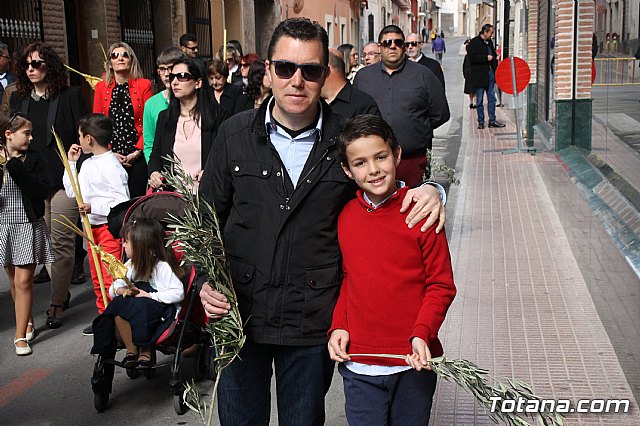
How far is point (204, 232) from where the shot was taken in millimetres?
3357

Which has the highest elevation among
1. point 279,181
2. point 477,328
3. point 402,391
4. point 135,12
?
point 135,12

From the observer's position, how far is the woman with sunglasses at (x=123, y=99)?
7.93 m

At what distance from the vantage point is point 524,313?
264 inches

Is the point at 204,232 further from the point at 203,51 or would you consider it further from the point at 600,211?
the point at 203,51

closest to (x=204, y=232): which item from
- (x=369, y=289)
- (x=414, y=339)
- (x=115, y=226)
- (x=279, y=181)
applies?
(x=279, y=181)

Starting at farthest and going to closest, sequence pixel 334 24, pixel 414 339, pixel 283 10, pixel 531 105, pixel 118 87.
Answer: pixel 334 24, pixel 283 10, pixel 531 105, pixel 118 87, pixel 414 339

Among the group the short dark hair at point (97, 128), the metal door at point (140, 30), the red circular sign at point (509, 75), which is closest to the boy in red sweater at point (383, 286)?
the short dark hair at point (97, 128)

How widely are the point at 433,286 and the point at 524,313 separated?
11.9 feet

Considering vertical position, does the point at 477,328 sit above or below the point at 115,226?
below

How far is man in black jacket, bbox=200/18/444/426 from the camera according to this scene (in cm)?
326

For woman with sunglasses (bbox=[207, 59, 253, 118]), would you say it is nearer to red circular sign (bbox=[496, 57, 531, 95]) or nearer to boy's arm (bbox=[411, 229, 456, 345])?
boy's arm (bbox=[411, 229, 456, 345])

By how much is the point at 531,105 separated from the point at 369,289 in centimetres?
1582

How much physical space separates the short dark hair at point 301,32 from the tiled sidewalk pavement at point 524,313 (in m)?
2.25

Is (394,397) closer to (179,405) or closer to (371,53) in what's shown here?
(179,405)
